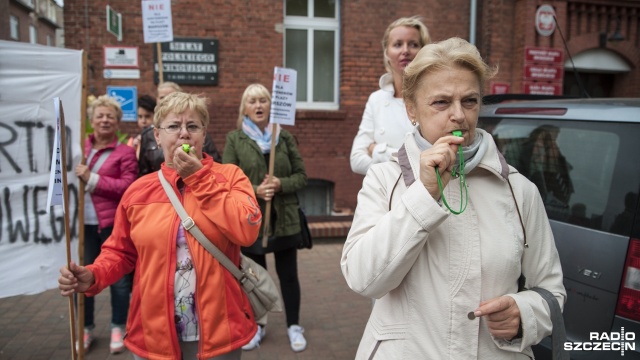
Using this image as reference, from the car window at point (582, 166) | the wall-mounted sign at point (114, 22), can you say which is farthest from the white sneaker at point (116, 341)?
the wall-mounted sign at point (114, 22)

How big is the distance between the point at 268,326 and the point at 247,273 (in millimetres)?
2231

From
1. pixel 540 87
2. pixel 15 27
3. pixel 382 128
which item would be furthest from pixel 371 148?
pixel 15 27

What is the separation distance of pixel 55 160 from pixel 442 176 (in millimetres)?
1614

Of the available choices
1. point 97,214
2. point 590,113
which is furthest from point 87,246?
point 590,113

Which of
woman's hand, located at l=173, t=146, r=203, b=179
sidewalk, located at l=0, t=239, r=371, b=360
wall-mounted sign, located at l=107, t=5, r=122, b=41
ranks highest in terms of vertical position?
wall-mounted sign, located at l=107, t=5, r=122, b=41

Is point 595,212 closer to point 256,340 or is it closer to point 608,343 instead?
point 608,343

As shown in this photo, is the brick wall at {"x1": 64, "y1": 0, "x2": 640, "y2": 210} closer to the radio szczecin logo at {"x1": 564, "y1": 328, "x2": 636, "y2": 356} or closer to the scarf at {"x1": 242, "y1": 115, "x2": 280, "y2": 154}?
the scarf at {"x1": 242, "y1": 115, "x2": 280, "y2": 154}

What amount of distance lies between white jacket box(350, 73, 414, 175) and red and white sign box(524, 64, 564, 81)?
628cm

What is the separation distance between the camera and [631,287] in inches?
88.0

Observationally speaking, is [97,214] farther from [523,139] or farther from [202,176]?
[523,139]

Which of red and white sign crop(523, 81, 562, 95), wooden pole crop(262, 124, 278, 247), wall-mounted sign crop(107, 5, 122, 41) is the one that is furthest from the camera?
red and white sign crop(523, 81, 562, 95)

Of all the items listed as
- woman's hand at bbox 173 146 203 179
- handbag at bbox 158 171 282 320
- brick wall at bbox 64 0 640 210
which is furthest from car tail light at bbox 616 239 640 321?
brick wall at bbox 64 0 640 210

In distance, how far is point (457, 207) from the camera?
155cm

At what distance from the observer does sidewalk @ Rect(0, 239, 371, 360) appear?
4047mm
